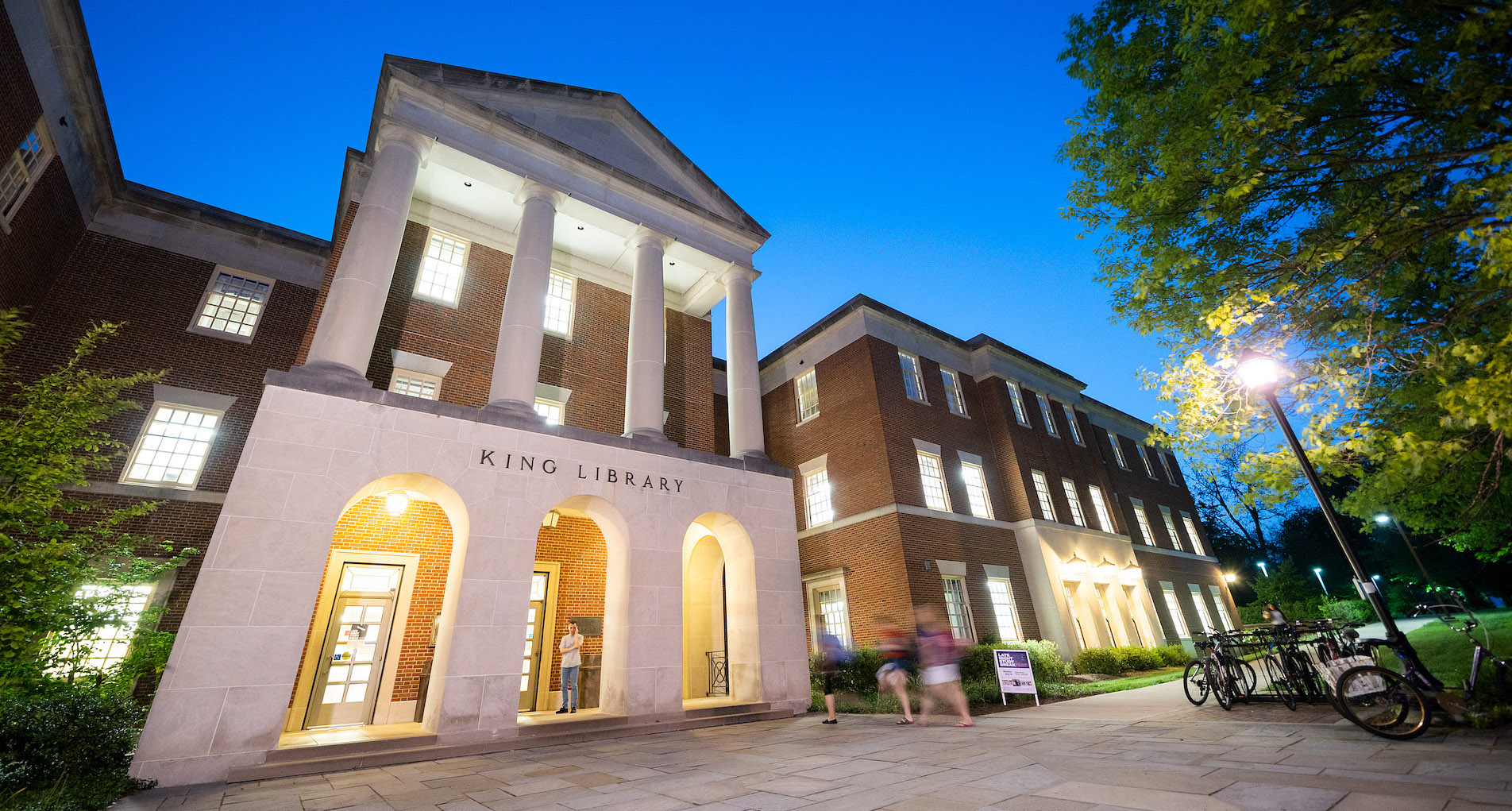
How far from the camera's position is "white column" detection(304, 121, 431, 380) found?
9.36 metres

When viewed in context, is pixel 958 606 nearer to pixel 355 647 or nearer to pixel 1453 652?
pixel 1453 652

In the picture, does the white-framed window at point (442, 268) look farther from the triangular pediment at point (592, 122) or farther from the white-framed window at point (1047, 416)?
the white-framed window at point (1047, 416)

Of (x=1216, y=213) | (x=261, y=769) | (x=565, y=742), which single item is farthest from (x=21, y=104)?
(x=1216, y=213)

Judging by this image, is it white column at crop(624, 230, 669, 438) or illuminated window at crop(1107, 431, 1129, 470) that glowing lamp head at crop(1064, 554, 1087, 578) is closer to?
illuminated window at crop(1107, 431, 1129, 470)

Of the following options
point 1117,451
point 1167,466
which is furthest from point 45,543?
point 1167,466

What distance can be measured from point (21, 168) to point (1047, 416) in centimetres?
3039

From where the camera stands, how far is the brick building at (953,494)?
17625 mm

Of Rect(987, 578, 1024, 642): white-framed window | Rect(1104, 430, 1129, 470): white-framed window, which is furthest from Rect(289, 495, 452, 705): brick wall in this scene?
Rect(1104, 430, 1129, 470): white-framed window

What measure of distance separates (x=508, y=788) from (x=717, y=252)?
1248cm

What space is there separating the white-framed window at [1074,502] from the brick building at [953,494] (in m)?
0.09

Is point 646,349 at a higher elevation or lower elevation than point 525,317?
higher

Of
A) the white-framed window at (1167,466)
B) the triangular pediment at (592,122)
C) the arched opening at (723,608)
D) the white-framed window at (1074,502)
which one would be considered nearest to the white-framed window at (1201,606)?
the white-framed window at (1167,466)

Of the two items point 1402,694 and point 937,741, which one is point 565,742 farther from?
point 1402,694

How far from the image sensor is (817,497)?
67.4 feet
